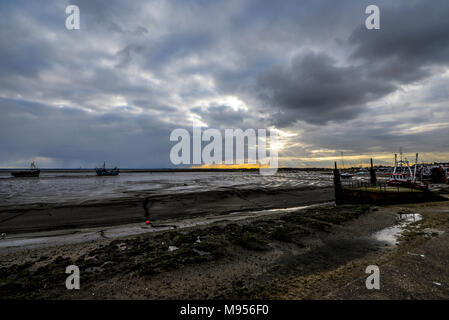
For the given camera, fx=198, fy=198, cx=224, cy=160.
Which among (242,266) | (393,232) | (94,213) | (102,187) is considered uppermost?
(242,266)

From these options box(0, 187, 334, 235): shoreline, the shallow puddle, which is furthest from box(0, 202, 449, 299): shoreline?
box(0, 187, 334, 235): shoreline

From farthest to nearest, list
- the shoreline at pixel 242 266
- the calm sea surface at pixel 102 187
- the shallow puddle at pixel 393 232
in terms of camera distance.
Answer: the calm sea surface at pixel 102 187 < the shallow puddle at pixel 393 232 < the shoreline at pixel 242 266

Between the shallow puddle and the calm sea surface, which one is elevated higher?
the shallow puddle

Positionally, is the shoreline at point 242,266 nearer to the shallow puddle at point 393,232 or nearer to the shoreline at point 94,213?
the shallow puddle at point 393,232

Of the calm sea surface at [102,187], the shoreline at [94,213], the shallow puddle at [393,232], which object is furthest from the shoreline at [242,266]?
the calm sea surface at [102,187]

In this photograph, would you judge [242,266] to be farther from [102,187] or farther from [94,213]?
[102,187]

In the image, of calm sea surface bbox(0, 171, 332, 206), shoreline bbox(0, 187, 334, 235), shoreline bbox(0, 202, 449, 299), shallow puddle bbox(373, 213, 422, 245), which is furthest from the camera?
calm sea surface bbox(0, 171, 332, 206)

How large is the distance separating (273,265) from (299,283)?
1597mm

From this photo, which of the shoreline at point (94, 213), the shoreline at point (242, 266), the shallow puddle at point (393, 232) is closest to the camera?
the shoreline at point (242, 266)

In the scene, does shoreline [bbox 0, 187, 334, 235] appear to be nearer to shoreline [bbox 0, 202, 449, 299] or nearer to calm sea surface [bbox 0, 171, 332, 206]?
calm sea surface [bbox 0, 171, 332, 206]

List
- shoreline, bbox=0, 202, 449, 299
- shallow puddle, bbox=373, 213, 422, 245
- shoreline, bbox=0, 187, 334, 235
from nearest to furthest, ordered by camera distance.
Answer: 1. shoreline, bbox=0, 202, 449, 299
2. shallow puddle, bbox=373, 213, 422, 245
3. shoreline, bbox=0, 187, 334, 235

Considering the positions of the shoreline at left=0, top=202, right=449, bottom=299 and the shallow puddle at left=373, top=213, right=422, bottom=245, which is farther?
the shallow puddle at left=373, top=213, right=422, bottom=245

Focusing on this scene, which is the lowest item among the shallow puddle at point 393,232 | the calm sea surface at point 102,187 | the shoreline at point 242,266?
the calm sea surface at point 102,187

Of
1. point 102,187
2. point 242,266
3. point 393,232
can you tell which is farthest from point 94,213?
point 102,187
